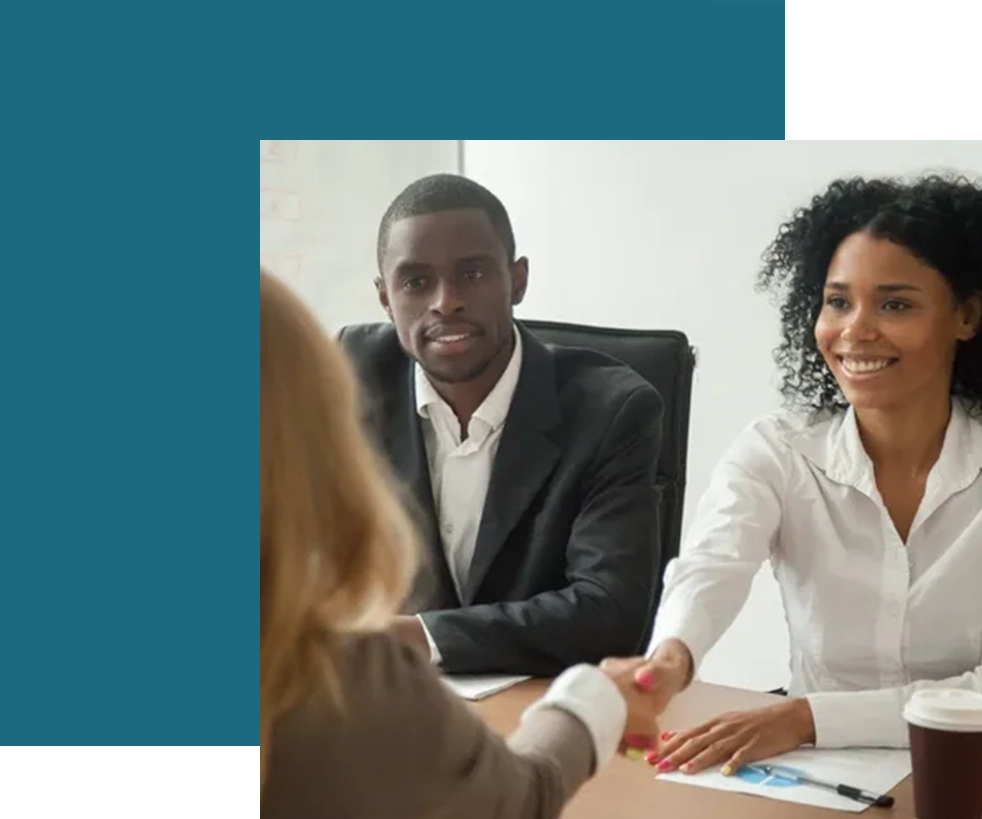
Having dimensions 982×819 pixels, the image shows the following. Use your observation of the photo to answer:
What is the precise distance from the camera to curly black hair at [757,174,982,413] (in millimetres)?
1203

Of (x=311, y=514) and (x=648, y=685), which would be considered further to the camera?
(x=648, y=685)

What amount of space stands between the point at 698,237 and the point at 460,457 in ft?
1.07

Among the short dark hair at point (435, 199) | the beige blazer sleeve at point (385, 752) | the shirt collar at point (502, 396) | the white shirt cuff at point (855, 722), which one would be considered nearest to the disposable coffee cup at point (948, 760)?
the white shirt cuff at point (855, 722)

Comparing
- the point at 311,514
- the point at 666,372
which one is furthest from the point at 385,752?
the point at 666,372

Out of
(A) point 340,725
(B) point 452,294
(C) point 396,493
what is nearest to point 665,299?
(B) point 452,294

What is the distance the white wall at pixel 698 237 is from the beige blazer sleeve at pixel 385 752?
18.8 inches

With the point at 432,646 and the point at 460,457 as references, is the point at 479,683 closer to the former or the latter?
the point at 432,646

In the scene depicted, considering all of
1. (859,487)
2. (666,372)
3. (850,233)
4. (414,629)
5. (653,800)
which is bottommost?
(653,800)

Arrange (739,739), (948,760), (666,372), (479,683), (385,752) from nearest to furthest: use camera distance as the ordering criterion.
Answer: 1. (385,752)
2. (948,760)
3. (739,739)
4. (479,683)
5. (666,372)

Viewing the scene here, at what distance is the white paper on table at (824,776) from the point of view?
40.5 inches

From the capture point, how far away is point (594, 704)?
102 centimetres

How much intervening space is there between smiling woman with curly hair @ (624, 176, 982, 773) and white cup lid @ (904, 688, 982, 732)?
12 cm

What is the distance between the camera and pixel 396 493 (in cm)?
116

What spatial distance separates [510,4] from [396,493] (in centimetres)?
46
